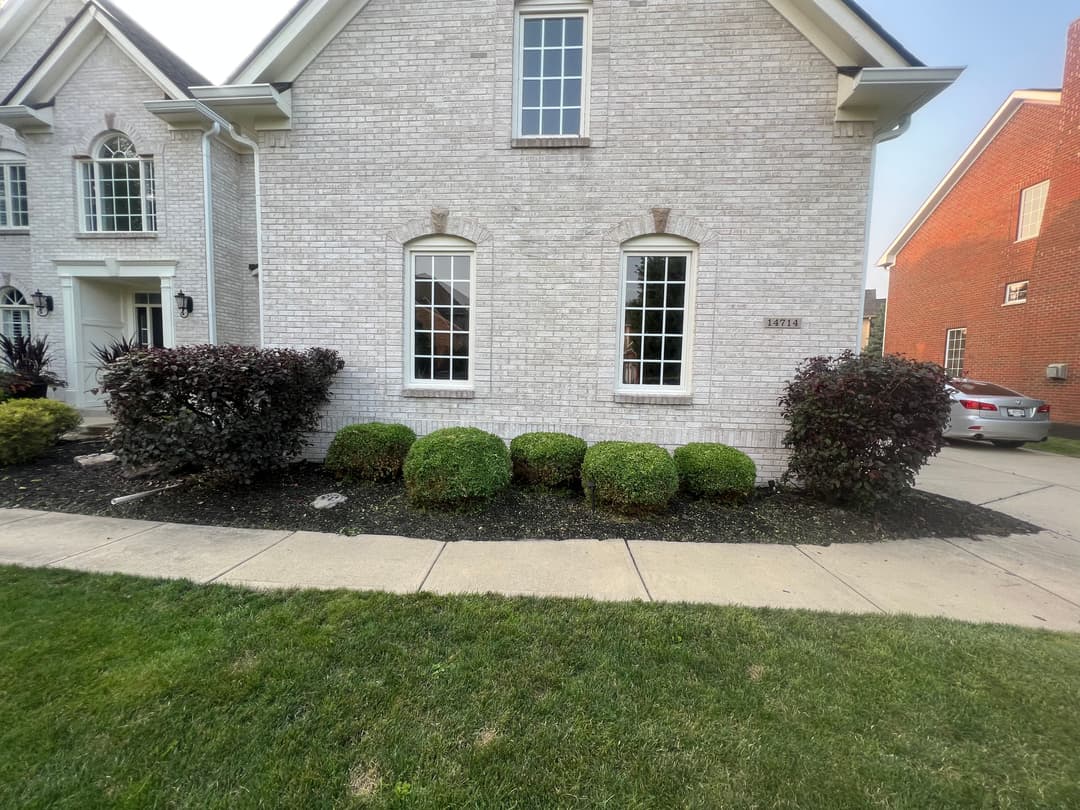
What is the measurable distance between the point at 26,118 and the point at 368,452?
1175cm

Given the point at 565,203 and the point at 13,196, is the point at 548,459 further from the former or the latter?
the point at 13,196

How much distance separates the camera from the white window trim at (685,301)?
236 inches

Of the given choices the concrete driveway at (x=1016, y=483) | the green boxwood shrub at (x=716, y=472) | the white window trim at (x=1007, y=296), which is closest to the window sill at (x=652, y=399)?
the green boxwood shrub at (x=716, y=472)

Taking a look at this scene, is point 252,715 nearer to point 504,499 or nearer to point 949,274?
point 504,499

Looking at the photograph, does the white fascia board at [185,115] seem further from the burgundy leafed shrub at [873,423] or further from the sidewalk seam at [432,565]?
the burgundy leafed shrub at [873,423]

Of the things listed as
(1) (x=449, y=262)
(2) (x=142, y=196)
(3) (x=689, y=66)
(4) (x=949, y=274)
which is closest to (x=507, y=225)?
(1) (x=449, y=262)

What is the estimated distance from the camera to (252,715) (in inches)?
83.0

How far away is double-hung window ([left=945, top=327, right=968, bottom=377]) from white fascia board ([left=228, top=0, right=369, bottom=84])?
19.8m

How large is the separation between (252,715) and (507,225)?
217 inches

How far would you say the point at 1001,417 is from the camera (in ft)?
32.9

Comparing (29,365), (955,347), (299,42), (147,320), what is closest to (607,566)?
(299,42)

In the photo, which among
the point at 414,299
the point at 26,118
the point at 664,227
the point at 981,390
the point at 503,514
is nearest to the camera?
the point at 503,514

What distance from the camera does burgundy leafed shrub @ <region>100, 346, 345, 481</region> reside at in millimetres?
4738

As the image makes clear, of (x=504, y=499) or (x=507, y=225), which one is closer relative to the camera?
(x=504, y=499)
